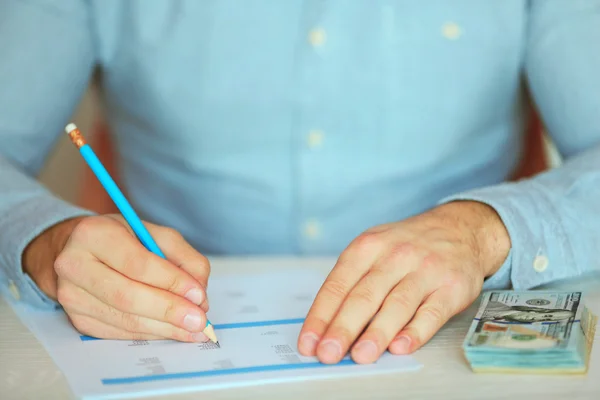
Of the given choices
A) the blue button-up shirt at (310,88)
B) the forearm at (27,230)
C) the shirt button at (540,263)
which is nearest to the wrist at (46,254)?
the forearm at (27,230)

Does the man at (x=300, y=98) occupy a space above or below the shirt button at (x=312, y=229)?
above

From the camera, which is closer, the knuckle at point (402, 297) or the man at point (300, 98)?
the knuckle at point (402, 297)

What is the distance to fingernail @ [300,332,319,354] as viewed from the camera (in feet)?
2.13

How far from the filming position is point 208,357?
2.13 ft

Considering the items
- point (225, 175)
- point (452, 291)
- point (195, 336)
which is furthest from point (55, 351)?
point (225, 175)

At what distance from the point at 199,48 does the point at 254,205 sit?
246 millimetres

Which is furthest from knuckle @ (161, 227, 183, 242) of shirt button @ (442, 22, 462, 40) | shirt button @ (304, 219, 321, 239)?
shirt button @ (442, 22, 462, 40)

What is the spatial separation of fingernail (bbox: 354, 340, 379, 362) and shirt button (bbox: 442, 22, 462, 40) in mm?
603

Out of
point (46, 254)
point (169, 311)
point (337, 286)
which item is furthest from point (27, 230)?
point (337, 286)

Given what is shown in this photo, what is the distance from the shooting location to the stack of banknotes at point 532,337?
1.99 feet

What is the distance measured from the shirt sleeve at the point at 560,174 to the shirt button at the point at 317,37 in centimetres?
31

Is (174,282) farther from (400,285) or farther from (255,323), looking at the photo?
(400,285)

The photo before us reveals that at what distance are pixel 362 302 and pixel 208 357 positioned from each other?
14 cm

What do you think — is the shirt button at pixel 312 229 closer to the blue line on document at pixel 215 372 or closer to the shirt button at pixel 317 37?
the shirt button at pixel 317 37
